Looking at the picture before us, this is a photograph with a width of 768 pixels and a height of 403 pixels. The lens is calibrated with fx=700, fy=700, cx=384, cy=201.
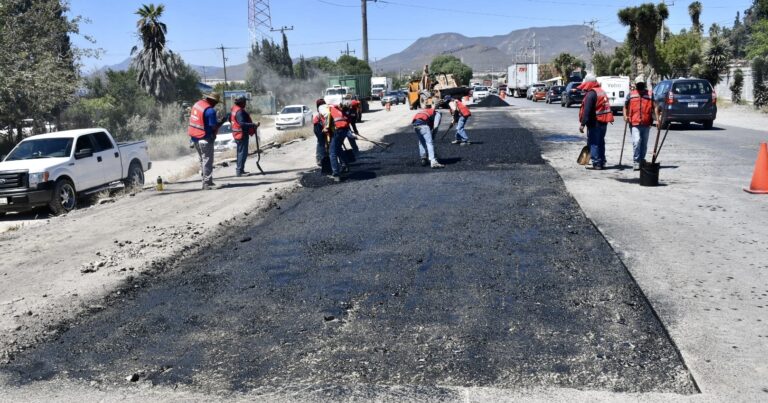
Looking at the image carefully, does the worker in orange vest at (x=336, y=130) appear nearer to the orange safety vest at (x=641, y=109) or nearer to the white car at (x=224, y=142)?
the orange safety vest at (x=641, y=109)

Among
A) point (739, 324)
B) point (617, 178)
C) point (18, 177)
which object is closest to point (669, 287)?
point (739, 324)

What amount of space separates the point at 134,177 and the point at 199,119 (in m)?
4.44

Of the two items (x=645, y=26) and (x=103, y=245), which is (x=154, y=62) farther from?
(x=103, y=245)

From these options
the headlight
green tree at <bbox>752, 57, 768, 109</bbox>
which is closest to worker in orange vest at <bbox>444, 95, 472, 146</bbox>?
the headlight

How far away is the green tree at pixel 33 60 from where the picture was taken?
2291 centimetres

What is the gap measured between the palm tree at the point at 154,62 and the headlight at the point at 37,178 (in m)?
40.8

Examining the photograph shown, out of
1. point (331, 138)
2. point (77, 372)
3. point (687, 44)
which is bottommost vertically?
point (77, 372)

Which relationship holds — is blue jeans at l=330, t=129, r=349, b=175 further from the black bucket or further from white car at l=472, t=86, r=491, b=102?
white car at l=472, t=86, r=491, b=102

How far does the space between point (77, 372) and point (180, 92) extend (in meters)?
60.4

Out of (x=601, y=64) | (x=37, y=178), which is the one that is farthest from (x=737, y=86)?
(x=601, y=64)

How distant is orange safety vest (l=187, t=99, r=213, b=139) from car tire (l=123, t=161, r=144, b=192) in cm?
335

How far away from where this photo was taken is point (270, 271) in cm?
725

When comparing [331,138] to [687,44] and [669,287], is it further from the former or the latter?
[687,44]

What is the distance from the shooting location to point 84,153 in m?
15.2
